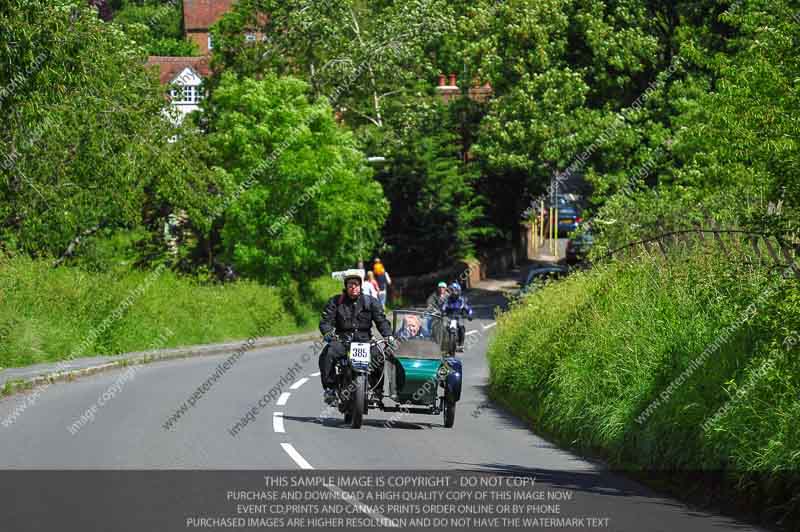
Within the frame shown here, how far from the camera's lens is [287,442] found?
15820 millimetres

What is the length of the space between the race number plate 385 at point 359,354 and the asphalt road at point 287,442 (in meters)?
0.90

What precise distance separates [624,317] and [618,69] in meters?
31.9

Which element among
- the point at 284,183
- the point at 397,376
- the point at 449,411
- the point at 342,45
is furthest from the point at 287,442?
the point at 342,45

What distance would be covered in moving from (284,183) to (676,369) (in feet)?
93.6

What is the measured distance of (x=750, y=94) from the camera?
100 feet

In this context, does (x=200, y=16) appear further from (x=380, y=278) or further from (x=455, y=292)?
(x=455, y=292)

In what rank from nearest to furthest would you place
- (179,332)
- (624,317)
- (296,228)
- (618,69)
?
(624,317) → (179,332) → (296,228) → (618,69)

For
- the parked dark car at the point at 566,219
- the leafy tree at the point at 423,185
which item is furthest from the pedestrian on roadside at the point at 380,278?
the parked dark car at the point at 566,219

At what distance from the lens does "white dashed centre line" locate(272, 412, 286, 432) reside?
17.3 meters

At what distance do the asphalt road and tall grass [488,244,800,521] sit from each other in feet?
1.50

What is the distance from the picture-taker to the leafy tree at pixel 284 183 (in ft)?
138

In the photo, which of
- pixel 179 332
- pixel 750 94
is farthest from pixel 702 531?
pixel 179 332

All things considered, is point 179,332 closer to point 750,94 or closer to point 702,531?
point 750,94

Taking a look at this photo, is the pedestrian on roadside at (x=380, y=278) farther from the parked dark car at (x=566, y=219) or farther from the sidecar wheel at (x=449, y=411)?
the parked dark car at (x=566, y=219)
